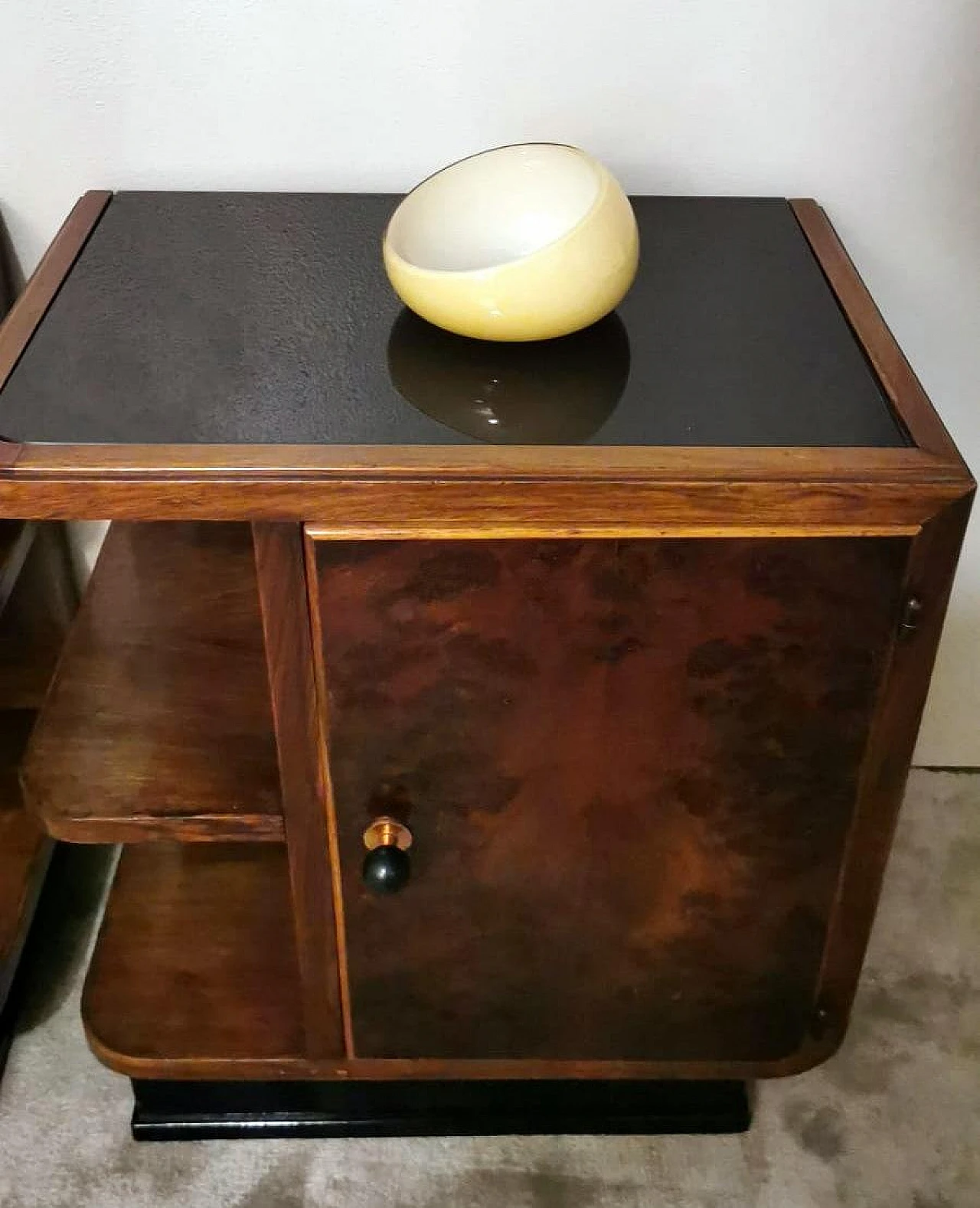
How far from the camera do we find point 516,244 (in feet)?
2.86

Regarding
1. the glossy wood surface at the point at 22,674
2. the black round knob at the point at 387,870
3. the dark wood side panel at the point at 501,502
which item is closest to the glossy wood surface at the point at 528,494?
the dark wood side panel at the point at 501,502

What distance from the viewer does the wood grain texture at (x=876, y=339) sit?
0.71 m

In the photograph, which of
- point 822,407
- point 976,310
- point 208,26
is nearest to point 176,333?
point 208,26

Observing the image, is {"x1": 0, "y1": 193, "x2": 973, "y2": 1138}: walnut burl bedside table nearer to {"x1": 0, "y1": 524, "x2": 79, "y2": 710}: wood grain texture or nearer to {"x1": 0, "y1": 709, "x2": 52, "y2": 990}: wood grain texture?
{"x1": 0, "y1": 709, "x2": 52, "y2": 990}: wood grain texture

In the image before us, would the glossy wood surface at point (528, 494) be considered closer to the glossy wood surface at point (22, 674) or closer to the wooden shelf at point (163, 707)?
the wooden shelf at point (163, 707)

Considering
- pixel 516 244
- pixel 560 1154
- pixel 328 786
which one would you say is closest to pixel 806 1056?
pixel 560 1154

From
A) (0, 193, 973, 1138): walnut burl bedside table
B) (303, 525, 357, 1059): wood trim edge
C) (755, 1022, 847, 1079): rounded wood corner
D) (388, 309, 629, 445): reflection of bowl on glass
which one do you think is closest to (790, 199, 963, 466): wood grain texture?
(0, 193, 973, 1138): walnut burl bedside table

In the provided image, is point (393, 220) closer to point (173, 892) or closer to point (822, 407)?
point (822, 407)

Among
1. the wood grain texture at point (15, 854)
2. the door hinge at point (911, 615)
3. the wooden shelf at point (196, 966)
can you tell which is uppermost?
the door hinge at point (911, 615)

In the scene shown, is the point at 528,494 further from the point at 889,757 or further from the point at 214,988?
the point at 214,988

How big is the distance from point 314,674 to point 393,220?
1.08ft

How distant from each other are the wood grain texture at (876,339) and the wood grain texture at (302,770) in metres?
0.37

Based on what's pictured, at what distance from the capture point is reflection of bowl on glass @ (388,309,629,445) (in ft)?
2.37

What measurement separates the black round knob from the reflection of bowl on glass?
0.94 ft
